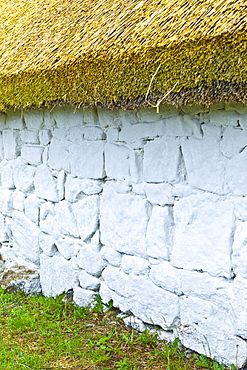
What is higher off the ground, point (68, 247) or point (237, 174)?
point (237, 174)

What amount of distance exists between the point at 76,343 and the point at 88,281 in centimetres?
52

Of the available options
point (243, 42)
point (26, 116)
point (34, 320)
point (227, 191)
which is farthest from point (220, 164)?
point (26, 116)

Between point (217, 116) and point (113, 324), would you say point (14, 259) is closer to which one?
point (113, 324)

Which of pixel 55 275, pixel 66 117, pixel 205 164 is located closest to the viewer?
pixel 205 164

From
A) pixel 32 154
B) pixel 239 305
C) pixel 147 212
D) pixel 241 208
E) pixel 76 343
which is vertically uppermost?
pixel 32 154

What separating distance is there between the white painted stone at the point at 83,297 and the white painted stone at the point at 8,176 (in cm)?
123

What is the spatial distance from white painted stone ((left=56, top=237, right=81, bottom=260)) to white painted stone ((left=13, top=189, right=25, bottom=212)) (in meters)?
0.62

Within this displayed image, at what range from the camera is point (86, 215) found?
3318 mm

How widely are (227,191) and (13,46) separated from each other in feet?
6.85

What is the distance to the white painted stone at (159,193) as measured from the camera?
106 inches

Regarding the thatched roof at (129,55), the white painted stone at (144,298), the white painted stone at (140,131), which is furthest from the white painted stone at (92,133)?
the white painted stone at (144,298)

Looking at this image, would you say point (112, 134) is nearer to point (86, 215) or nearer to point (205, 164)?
point (86, 215)

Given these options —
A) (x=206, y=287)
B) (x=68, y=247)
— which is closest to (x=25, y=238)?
(x=68, y=247)

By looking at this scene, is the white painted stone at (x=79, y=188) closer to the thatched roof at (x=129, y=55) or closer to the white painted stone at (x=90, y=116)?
the white painted stone at (x=90, y=116)
